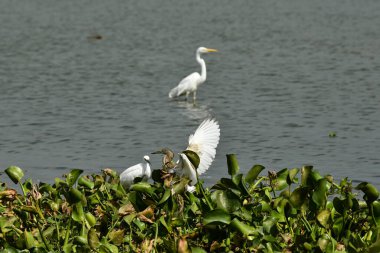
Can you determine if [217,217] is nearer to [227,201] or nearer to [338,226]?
[227,201]

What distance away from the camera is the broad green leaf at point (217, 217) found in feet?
15.1

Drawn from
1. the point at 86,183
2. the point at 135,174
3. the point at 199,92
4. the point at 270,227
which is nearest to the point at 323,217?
the point at 270,227

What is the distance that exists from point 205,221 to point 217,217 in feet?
0.21

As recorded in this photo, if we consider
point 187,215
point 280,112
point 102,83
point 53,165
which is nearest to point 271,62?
point 102,83

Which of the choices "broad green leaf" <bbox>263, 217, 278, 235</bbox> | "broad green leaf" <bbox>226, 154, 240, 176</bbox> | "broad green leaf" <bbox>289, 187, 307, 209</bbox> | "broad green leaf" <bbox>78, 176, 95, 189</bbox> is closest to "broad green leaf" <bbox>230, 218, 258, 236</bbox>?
"broad green leaf" <bbox>263, 217, 278, 235</bbox>

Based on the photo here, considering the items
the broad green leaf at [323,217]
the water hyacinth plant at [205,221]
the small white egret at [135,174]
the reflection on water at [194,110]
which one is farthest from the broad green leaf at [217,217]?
the reflection on water at [194,110]

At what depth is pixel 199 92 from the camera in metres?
17.9

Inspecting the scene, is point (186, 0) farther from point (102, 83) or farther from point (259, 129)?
point (259, 129)

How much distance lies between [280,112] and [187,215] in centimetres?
888

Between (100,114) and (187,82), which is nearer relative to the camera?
(100,114)

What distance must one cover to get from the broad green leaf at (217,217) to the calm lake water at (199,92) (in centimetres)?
494

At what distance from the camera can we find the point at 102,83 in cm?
1783

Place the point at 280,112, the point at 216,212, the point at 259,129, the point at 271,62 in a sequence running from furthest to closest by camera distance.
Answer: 1. the point at 271,62
2. the point at 280,112
3. the point at 259,129
4. the point at 216,212

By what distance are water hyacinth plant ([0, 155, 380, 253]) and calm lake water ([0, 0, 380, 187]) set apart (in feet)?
14.2
